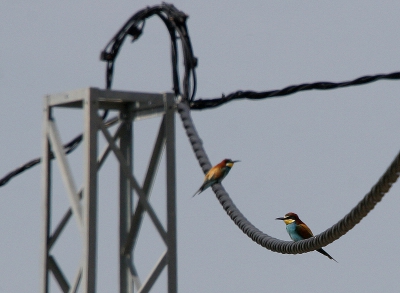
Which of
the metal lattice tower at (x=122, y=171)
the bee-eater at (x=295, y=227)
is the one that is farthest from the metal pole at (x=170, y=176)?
the bee-eater at (x=295, y=227)

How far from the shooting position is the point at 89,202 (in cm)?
670

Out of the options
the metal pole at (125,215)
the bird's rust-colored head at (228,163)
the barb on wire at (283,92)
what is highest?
the barb on wire at (283,92)

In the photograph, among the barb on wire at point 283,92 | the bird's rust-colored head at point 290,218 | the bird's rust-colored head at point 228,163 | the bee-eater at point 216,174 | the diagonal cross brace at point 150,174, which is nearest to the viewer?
the barb on wire at point 283,92

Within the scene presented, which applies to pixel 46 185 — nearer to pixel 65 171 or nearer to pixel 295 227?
pixel 65 171

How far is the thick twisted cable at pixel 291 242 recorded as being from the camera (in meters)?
5.43

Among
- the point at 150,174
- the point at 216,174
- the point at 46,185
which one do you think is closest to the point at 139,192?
the point at 150,174

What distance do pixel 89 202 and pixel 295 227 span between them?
3452mm


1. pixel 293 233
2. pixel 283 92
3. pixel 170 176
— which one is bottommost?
pixel 293 233

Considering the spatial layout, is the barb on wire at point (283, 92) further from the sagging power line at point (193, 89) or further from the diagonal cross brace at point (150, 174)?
the diagonal cross brace at point (150, 174)

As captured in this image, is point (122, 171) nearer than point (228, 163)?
Yes

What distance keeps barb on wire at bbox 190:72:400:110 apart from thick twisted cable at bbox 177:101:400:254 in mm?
236

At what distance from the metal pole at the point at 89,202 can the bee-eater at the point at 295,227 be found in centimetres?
317

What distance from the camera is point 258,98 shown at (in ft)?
24.8

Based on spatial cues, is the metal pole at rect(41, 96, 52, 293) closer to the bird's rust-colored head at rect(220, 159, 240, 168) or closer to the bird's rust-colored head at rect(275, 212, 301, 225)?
the bird's rust-colored head at rect(220, 159, 240, 168)
